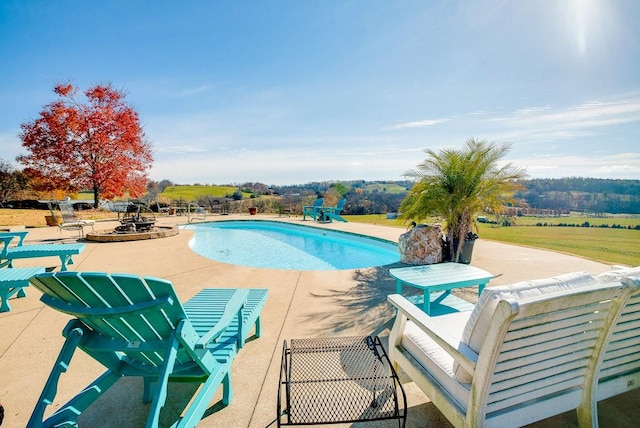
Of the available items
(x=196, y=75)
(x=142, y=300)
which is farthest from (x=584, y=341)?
(x=196, y=75)

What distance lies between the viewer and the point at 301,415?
5.68 feet

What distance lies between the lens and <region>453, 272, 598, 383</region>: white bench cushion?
1.37 metres

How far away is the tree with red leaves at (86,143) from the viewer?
42.0 ft

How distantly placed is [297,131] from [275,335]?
50.6 ft

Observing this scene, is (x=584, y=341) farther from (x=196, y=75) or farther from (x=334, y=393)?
(x=196, y=75)

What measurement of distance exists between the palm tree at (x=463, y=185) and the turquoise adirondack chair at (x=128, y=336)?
526cm

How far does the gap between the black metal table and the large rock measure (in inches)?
146

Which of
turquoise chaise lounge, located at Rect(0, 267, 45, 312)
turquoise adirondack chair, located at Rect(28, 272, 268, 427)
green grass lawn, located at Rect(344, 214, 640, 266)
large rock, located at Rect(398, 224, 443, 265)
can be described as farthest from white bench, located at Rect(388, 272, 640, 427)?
green grass lawn, located at Rect(344, 214, 640, 266)

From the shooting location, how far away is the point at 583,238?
9070 mm

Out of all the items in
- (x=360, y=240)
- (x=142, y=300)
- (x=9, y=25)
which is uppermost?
(x=9, y=25)

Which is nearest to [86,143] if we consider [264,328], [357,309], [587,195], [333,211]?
[333,211]

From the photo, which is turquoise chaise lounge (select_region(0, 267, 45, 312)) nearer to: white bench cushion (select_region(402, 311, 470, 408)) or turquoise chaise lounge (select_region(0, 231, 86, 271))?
turquoise chaise lounge (select_region(0, 231, 86, 271))

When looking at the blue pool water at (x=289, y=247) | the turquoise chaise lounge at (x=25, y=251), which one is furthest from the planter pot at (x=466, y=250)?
the turquoise chaise lounge at (x=25, y=251)

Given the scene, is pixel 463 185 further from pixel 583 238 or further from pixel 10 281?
pixel 10 281
